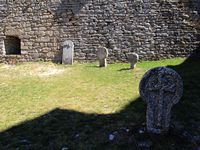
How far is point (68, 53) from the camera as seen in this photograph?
13000 mm

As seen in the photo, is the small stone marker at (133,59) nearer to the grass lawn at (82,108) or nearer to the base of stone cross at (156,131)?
the grass lawn at (82,108)

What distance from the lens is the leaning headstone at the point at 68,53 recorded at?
13.0 metres

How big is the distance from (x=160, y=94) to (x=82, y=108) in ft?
8.05

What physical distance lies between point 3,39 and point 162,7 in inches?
235

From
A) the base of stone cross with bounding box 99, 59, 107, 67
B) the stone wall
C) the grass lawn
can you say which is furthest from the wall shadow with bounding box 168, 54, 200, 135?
the base of stone cross with bounding box 99, 59, 107, 67

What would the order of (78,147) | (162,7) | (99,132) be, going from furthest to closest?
(162,7) < (99,132) < (78,147)

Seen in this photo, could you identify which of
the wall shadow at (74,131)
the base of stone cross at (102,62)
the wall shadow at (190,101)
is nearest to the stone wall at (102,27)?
the base of stone cross at (102,62)

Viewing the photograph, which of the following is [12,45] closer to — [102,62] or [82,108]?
[102,62]

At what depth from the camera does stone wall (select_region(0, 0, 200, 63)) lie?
41.6ft

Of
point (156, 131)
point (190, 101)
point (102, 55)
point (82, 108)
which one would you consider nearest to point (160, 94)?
point (156, 131)

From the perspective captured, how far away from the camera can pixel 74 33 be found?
13117mm

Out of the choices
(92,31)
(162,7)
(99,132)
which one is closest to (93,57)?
(92,31)

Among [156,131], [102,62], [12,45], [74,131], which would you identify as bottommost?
[74,131]

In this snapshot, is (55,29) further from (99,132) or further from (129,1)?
(99,132)
